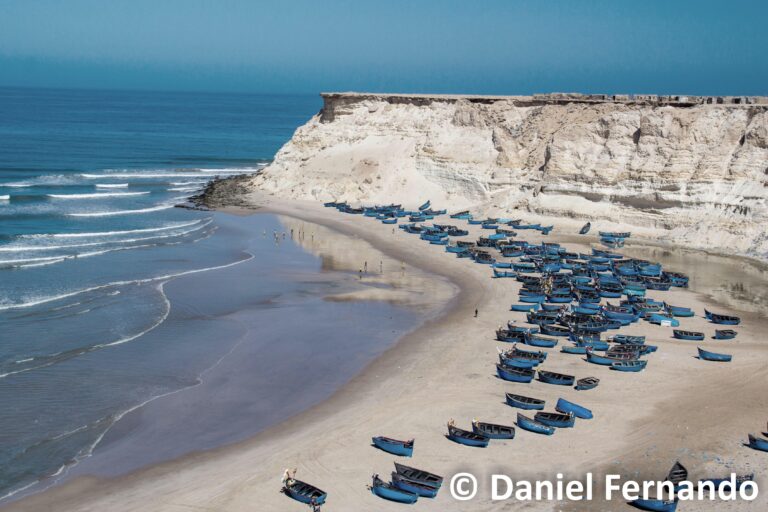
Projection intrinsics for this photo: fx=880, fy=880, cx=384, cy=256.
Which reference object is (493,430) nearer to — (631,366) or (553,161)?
(631,366)

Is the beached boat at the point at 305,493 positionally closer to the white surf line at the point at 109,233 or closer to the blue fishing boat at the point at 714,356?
the blue fishing boat at the point at 714,356

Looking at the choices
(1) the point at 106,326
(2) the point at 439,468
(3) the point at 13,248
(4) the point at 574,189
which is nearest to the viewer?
(2) the point at 439,468

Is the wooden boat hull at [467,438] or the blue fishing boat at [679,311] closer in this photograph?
the wooden boat hull at [467,438]

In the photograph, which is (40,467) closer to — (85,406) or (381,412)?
(85,406)

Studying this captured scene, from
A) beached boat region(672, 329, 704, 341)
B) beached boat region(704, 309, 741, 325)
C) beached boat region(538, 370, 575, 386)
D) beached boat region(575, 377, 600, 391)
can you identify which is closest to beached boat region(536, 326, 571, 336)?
beached boat region(672, 329, 704, 341)

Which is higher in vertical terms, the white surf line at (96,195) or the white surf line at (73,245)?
the white surf line at (96,195)

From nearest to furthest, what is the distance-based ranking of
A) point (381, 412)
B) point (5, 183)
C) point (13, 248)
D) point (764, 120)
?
1. point (381, 412)
2. point (13, 248)
3. point (764, 120)
4. point (5, 183)

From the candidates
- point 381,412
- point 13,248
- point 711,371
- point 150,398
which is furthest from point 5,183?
point 711,371

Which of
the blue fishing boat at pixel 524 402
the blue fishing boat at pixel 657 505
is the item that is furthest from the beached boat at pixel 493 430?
the blue fishing boat at pixel 657 505
